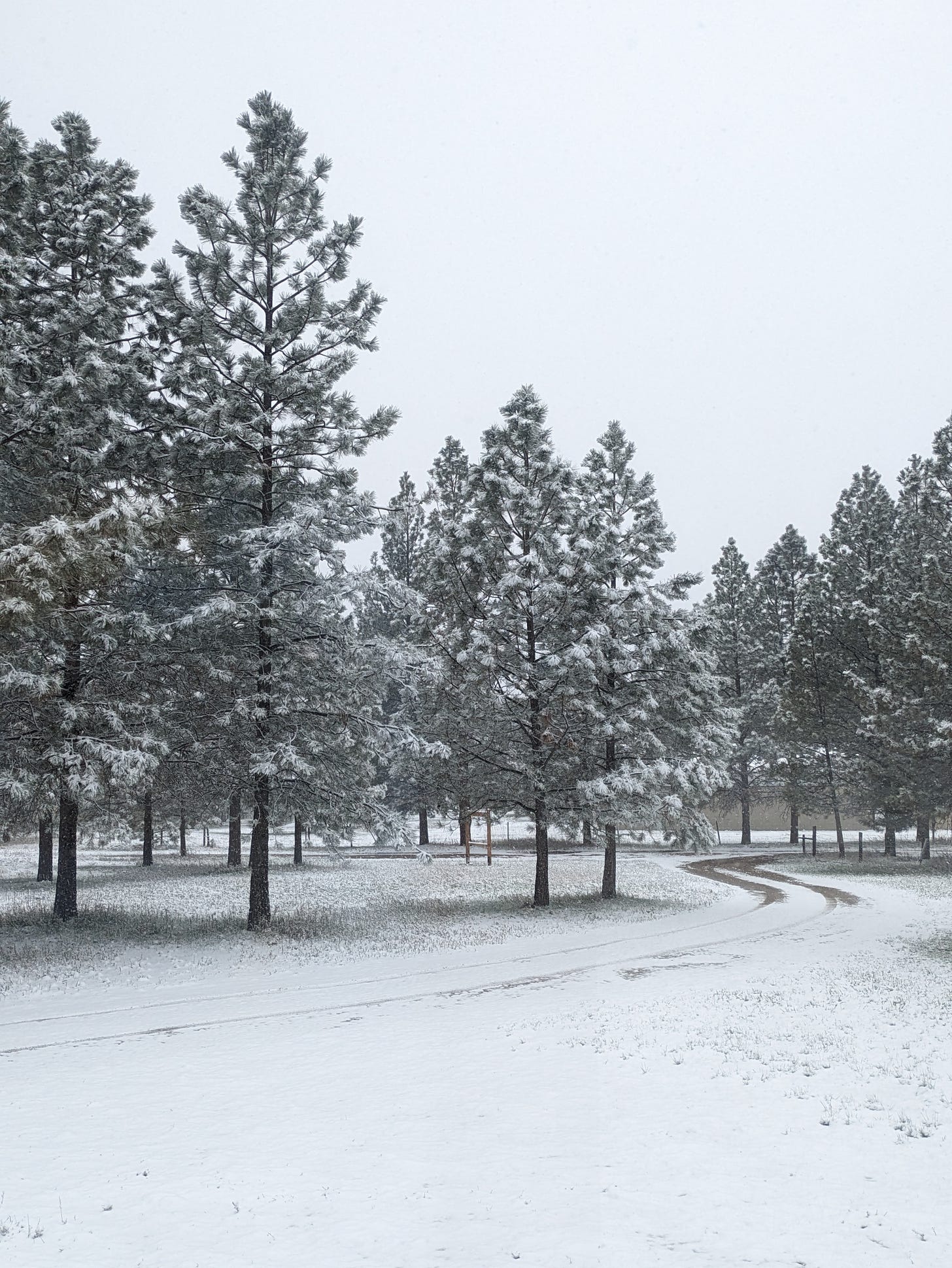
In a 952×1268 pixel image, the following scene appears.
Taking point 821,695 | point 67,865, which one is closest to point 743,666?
point 821,695

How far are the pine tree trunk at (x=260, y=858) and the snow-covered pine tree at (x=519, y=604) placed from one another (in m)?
6.58

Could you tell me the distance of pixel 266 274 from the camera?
19.5 meters

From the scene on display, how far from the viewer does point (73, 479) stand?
56.3 ft

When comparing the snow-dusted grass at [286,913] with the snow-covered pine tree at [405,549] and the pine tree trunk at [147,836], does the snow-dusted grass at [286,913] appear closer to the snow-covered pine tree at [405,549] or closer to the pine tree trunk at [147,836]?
the pine tree trunk at [147,836]

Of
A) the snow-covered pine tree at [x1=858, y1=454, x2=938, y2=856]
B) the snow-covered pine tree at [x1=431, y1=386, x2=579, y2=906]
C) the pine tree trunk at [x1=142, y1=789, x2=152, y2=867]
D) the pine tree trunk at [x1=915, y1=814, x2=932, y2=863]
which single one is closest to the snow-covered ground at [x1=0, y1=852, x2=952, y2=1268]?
the snow-covered pine tree at [x1=431, y1=386, x2=579, y2=906]

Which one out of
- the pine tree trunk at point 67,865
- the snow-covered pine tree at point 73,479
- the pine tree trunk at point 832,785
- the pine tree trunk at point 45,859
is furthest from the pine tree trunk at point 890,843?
the snow-covered pine tree at point 73,479

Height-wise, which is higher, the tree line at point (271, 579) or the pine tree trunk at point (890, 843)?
the tree line at point (271, 579)

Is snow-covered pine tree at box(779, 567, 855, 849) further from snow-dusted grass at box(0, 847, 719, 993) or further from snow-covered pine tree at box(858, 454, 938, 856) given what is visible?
snow-dusted grass at box(0, 847, 719, 993)

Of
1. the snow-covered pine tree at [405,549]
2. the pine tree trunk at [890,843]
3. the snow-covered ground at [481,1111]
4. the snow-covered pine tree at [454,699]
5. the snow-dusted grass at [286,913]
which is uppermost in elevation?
the snow-covered pine tree at [405,549]

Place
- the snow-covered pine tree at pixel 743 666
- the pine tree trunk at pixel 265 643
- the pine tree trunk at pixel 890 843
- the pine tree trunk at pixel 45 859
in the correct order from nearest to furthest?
the pine tree trunk at pixel 265 643 → the pine tree trunk at pixel 45 859 → the pine tree trunk at pixel 890 843 → the snow-covered pine tree at pixel 743 666

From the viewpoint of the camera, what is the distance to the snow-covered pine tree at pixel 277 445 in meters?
18.2

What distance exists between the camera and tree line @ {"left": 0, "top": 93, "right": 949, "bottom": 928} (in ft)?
53.3

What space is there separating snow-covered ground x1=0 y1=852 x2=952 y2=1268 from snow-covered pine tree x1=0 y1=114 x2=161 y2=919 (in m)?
4.27

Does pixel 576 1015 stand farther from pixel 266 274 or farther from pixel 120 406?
pixel 266 274
